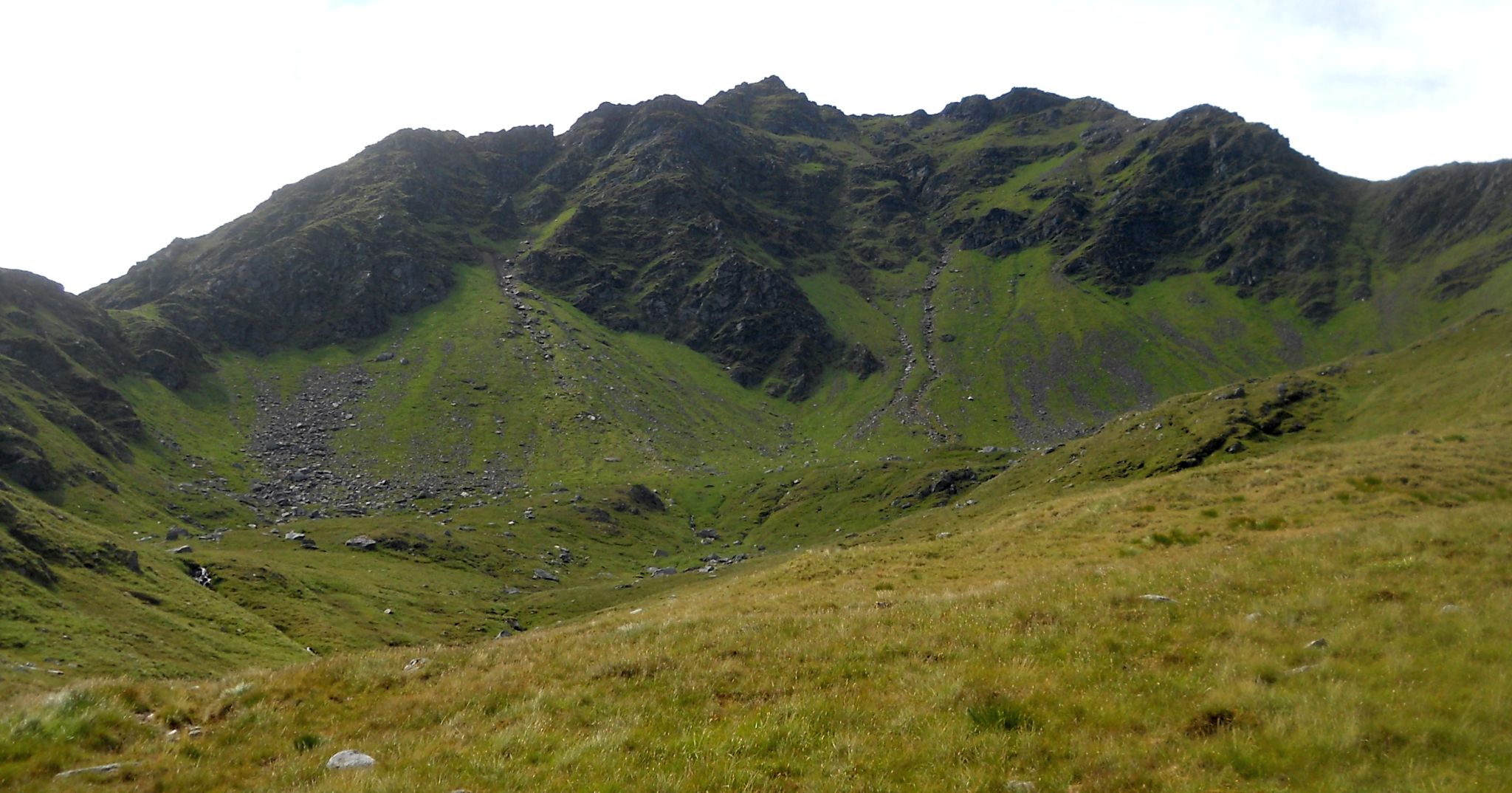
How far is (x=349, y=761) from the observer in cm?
1173

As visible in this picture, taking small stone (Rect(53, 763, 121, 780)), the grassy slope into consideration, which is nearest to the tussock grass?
the grassy slope

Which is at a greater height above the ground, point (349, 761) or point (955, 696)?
point (955, 696)

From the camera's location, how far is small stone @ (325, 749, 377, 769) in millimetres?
11486

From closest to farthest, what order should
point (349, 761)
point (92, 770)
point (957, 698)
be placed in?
point (92, 770) → point (349, 761) → point (957, 698)

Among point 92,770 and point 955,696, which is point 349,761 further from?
point 955,696

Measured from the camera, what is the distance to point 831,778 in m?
9.80

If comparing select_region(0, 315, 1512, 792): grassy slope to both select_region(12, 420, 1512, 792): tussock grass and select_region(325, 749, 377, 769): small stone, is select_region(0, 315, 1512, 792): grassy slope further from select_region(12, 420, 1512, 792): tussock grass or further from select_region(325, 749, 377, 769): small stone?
select_region(325, 749, 377, 769): small stone

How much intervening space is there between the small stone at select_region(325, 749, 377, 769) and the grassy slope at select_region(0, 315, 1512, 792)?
27cm

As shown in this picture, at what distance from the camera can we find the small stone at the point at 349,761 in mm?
11486

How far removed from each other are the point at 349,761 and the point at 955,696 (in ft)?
31.8

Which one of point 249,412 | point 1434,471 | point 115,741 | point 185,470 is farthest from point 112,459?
point 1434,471

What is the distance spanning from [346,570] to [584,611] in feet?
101

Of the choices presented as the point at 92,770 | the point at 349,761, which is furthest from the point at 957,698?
the point at 92,770

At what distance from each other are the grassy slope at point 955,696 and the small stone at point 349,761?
10.6 inches
